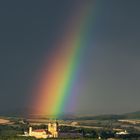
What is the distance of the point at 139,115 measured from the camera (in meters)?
166

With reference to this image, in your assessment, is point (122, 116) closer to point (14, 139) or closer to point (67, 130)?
point (67, 130)

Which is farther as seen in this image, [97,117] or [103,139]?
[97,117]

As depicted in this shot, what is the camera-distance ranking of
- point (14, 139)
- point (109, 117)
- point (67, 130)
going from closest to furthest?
point (14, 139)
point (67, 130)
point (109, 117)

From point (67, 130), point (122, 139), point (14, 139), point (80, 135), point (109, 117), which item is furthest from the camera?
point (109, 117)

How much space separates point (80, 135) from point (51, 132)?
18.9 feet

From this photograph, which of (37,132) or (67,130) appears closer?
(37,132)

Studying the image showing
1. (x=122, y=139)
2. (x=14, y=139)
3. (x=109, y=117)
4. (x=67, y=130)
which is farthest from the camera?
(x=109, y=117)

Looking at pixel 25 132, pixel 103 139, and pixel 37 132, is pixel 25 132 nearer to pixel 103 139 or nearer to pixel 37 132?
pixel 37 132

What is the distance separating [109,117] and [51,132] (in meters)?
70.9

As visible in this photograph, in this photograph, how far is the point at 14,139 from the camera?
236ft

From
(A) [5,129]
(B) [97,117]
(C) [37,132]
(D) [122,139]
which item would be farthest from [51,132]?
(B) [97,117]

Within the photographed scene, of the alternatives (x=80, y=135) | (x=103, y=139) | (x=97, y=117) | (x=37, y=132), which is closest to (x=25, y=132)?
(x=37, y=132)

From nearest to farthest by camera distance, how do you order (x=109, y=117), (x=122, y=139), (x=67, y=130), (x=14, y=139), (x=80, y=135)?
1. (x=14, y=139)
2. (x=122, y=139)
3. (x=80, y=135)
4. (x=67, y=130)
5. (x=109, y=117)

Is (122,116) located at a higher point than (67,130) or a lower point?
higher
